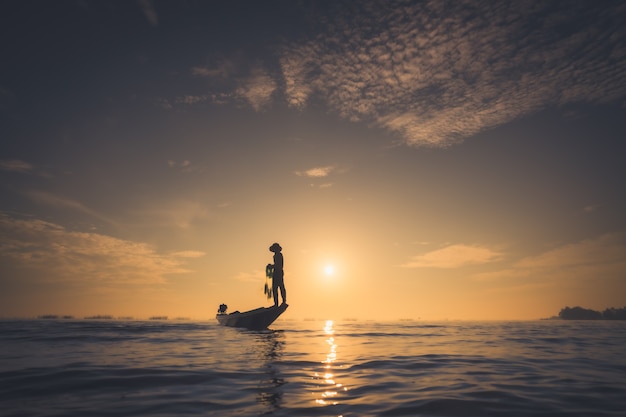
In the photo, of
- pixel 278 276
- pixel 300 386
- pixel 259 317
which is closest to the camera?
pixel 300 386

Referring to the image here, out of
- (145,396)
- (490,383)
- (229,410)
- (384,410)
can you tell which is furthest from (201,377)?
(490,383)

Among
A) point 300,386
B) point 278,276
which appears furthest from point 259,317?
point 300,386

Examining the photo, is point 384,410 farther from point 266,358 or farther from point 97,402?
point 266,358

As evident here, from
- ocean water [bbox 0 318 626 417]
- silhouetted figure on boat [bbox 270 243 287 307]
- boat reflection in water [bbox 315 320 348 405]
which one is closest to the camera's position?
ocean water [bbox 0 318 626 417]

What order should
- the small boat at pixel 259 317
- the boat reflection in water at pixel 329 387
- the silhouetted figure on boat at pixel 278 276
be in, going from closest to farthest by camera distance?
the boat reflection in water at pixel 329 387, the small boat at pixel 259 317, the silhouetted figure on boat at pixel 278 276

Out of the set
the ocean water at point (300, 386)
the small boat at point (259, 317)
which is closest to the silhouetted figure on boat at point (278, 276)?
the small boat at point (259, 317)

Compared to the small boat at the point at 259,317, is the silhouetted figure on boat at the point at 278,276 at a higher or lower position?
higher

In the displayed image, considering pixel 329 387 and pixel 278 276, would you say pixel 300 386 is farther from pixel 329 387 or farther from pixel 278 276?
pixel 278 276

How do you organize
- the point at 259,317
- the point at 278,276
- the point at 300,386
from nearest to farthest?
the point at 300,386 < the point at 259,317 < the point at 278,276

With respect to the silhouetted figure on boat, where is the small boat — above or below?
below

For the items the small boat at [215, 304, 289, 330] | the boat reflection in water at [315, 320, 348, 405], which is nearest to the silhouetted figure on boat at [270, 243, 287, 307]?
the small boat at [215, 304, 289, 330]

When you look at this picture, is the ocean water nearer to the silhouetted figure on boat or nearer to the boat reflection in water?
the boat reflection in water

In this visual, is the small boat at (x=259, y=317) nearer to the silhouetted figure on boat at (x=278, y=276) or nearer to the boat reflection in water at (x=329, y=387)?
the silhouetted figure on boat at (x=278, y=276)

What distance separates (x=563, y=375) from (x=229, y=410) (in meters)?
6.44
